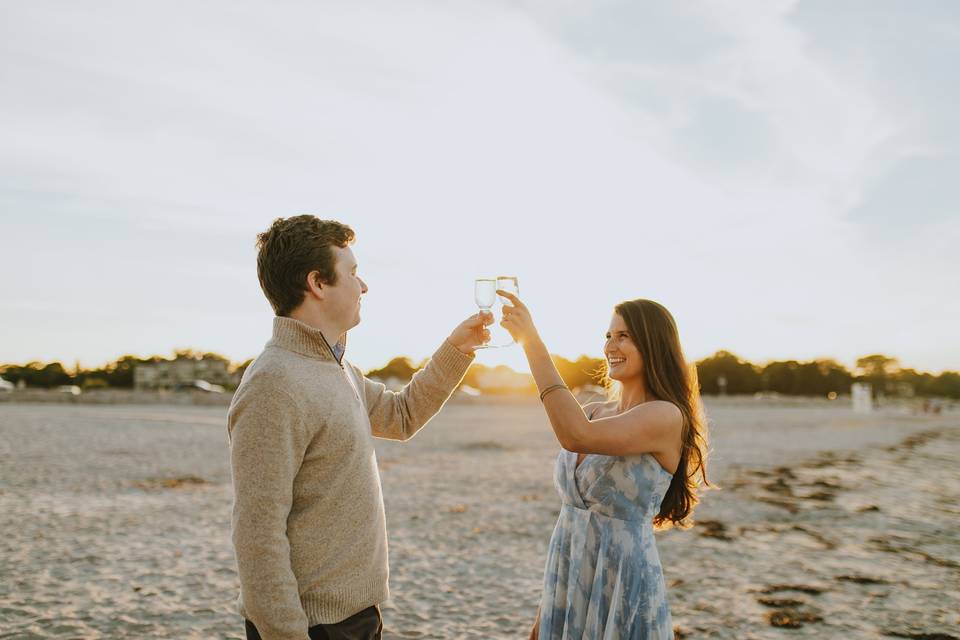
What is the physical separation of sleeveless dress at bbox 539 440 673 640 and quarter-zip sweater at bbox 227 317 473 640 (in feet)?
3.21

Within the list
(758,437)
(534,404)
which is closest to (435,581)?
(758,437)

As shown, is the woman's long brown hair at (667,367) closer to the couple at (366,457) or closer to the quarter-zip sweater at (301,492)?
the couple at (366,457)

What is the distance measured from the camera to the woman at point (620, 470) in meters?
3.28

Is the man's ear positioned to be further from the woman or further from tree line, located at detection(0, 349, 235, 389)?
tree line, located at detection(0, 349, 235, 389)

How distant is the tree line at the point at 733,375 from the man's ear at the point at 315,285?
330 ft

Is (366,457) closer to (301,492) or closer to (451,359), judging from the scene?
(301,492)

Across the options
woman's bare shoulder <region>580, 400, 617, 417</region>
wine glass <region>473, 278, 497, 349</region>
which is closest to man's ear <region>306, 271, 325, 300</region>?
wine glass <region>473, 278, 497, 349</region>

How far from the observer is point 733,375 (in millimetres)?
132125

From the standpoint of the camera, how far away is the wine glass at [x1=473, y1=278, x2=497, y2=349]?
346 cm

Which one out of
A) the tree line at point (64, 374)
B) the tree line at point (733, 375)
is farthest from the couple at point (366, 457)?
the tree line at point (64, 374)

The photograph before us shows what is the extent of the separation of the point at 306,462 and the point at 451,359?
112 centimetres

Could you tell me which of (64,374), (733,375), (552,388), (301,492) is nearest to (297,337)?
(301,492)

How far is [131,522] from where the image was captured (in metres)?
11.1

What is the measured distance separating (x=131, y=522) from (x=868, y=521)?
39.6 feet
